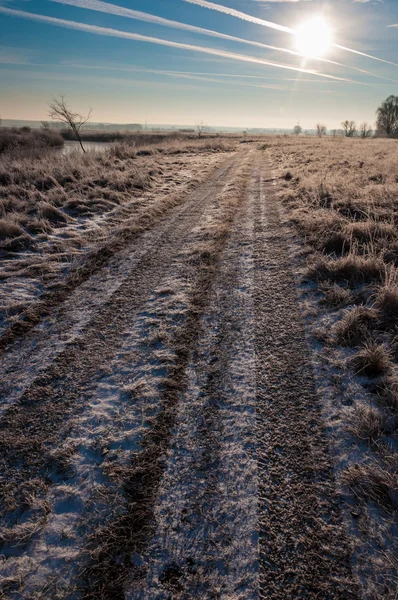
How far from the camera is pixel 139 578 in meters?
1.83

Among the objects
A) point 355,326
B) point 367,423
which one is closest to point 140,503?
point 367,423

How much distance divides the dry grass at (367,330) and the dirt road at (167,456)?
23 centimetres

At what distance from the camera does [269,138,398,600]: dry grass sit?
2064 mm

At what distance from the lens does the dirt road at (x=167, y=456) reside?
187 centimetres

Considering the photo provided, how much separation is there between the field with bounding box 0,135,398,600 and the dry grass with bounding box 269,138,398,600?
0.07ft

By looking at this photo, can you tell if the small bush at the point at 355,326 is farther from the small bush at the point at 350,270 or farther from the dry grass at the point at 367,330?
the small bush at the point at 350,270

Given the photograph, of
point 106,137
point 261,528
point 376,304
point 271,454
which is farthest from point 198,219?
point 106,137

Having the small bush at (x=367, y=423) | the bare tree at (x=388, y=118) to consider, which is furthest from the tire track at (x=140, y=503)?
the bare tree at (x=388, y=118)

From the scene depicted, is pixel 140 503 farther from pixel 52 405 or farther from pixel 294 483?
pixel 52 405

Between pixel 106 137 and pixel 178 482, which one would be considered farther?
pixel 106 137

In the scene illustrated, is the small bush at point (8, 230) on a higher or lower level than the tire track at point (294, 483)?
higher

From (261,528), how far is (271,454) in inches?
23.5

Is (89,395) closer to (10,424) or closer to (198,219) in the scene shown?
(10,424)

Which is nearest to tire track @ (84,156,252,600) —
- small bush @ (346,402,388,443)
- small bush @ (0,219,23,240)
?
small bush @ (346,402,388,443)
